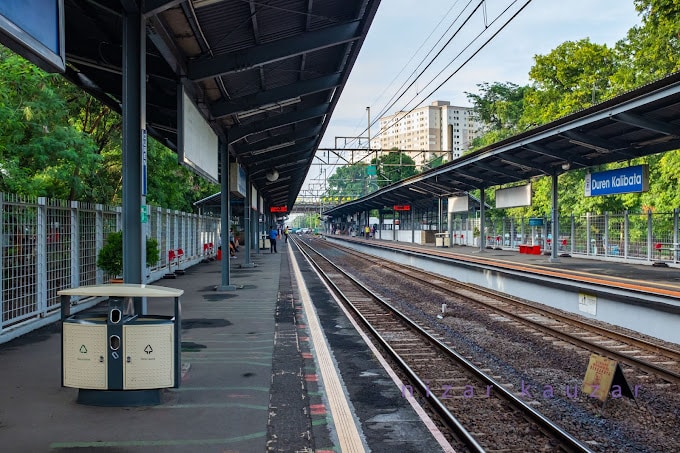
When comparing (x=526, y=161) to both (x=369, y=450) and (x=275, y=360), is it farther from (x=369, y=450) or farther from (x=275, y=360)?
(x=369, y=450)

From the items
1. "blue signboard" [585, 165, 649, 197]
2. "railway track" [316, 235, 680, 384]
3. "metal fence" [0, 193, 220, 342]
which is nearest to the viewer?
"railway track" [316, 235, 680, 384]

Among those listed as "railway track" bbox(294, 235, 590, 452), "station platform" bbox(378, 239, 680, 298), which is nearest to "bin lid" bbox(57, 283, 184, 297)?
"railway track" bbox(294, 235, 590, 452)

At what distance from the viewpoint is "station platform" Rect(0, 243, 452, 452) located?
4559 millimetres

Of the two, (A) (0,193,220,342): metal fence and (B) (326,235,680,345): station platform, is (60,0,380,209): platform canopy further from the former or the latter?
(B) (326,235,680,345): station platform

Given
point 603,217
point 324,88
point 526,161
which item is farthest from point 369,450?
point 603,217

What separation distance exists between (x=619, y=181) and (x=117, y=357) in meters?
17.7

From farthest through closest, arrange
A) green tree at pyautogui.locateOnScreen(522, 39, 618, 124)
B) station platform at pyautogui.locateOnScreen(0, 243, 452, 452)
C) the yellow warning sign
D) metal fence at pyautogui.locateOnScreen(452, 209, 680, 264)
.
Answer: green tree at pyautogui.locateOnScreen(522, 39, 618, 124) → metal fence at pyautogui.locateOnScreen(452, 209, 680, 264) → the yellow warning sign → station platform at pyautogui.locateOnScreen(0, 243, 452, 452)

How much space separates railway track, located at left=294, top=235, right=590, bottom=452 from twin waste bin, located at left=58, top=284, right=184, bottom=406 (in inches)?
111

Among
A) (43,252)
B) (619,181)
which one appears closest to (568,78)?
(619,181)

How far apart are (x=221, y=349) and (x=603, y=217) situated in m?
22.8

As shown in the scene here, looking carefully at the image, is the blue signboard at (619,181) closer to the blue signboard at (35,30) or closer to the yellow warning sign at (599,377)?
the yellow warning sign at (599,377)

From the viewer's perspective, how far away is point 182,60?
395 inches

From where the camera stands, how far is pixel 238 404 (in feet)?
18.2

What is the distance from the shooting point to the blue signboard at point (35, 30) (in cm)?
391
